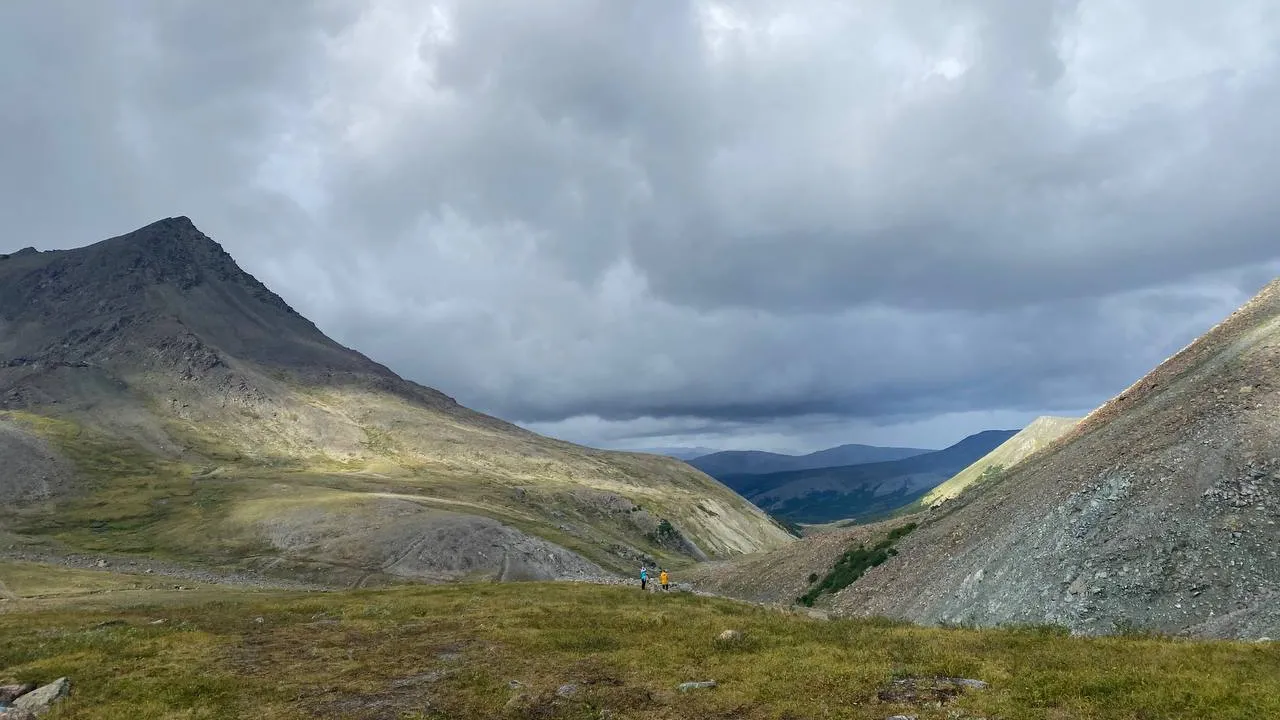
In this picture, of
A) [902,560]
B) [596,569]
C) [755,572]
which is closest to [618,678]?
[902,560]

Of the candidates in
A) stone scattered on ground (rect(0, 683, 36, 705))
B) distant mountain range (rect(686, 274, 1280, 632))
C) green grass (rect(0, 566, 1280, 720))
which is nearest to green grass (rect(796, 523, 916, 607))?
distant mountain range (rect(686, 274, 1280, 632))

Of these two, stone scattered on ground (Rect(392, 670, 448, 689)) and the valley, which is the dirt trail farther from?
stone scattered on ground (Rect(392, 670, 448, 689))

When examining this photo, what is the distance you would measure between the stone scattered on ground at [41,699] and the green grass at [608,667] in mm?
752

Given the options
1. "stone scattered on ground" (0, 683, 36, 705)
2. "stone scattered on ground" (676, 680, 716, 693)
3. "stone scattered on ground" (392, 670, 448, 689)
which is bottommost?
"stone scattered on ground" (0, 683, 36, 705)

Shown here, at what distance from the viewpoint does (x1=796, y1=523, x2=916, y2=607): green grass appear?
198ft

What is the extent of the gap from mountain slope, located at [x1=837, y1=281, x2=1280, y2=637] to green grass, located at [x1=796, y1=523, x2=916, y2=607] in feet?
6.90

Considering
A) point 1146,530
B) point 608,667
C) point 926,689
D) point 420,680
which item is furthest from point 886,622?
point 420,680

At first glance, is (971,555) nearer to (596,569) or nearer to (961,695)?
(961,695)

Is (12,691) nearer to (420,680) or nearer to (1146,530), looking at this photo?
(420,680)

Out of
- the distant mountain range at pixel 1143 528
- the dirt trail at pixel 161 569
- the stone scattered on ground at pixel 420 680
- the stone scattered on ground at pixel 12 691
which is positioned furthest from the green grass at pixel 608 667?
the dirt trail at pixel 161 569

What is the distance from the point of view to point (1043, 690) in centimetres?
1989

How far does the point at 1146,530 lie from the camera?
37.0 metres

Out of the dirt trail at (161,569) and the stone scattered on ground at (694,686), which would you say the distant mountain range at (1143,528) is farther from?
the dirt trail at (161,569)

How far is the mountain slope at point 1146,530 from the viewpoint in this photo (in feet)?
107
